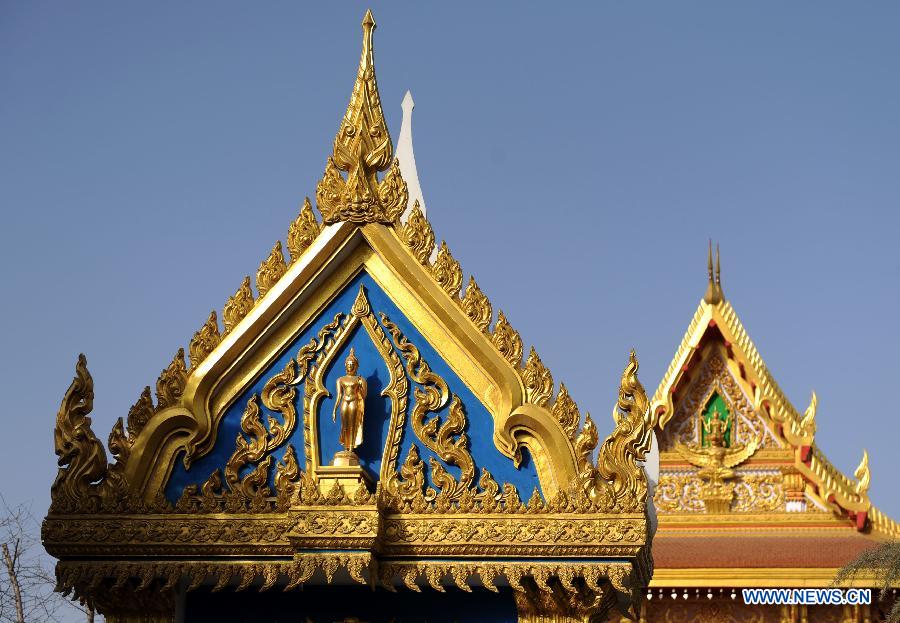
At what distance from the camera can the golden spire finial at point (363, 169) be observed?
11.4 meters

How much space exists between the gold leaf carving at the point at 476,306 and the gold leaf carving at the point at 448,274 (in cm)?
8

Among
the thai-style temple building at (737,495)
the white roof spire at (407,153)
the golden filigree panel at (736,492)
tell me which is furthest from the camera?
the golden filigree panel at (736,492)

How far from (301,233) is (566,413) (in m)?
2.21

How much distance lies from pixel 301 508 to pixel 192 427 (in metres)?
1.10

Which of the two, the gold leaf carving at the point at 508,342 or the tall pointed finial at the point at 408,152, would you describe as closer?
the gold leaf carving at the point at 508,342

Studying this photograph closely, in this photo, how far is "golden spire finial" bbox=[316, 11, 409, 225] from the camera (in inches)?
449

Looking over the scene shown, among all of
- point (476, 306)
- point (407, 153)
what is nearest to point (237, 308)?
point (476, 306)

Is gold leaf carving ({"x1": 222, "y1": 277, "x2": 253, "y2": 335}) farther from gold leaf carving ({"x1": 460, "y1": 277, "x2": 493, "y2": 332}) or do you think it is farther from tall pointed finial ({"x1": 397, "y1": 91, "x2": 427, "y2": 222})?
tall pointed finial ({"x1": 397, "y1": 91, "x2": 427, "y2": 222})

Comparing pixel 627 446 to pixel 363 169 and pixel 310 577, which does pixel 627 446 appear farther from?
pixel 363 169

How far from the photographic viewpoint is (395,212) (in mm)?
11469

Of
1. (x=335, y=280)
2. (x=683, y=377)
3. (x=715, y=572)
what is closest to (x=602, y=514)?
(x=335, y=280)

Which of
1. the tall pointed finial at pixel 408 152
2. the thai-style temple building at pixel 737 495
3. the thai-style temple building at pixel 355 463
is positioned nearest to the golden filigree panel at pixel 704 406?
the thai-style temple building at pixel 737 495

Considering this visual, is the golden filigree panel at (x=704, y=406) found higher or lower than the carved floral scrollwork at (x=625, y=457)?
higher

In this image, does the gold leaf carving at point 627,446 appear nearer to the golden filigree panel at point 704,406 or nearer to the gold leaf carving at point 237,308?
the gold leaf carving at point 237,308
